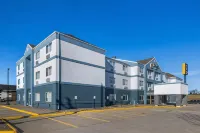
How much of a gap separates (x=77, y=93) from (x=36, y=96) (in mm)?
7350

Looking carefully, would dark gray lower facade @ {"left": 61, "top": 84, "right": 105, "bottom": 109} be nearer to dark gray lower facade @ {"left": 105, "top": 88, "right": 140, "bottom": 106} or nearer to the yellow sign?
dark gray lower facade @ {"left": 105, "top": 88, "right": 140, "bottom": 106}

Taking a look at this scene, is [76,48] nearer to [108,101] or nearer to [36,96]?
[36,96]

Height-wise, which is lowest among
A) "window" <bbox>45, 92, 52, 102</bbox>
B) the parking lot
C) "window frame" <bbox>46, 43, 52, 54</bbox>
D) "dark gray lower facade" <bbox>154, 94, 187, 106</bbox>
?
"dark gray lower facade" <bbox>154, 94, 187, 106</bbox>

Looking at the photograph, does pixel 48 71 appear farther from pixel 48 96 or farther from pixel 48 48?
pixel 48 96

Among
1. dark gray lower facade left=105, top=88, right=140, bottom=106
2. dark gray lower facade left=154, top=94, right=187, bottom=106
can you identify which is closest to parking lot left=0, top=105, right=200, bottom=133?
dark gray lower facade left=105, top=88, right=140, bottom=106

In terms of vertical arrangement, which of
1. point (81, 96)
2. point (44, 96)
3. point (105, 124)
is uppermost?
point (44, 96)

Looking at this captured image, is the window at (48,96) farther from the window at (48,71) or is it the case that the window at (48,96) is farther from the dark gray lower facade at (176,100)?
the dark gray lower facade at (176,100)

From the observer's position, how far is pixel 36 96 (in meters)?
34.0

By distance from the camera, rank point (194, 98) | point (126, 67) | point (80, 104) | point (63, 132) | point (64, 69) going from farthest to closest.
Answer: point (194, 98), point (126, 67), point (80, 104), point (64, 69), point (63, 132)

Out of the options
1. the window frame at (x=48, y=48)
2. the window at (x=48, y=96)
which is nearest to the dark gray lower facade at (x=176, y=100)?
the window at (x=48, y=96)

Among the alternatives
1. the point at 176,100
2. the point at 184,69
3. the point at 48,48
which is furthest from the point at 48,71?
the point at 184,69

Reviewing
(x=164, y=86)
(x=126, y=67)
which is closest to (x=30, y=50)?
(x=126, y=67)

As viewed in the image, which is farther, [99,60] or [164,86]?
[164,86]

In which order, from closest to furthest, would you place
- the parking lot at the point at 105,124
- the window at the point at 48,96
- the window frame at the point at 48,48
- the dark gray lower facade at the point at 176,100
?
the parking lot at the point at 105,124 < the window at the point at 48,96 < the window frame at the point at 48,48 < the dark gray lower facade at the point at 176,100
